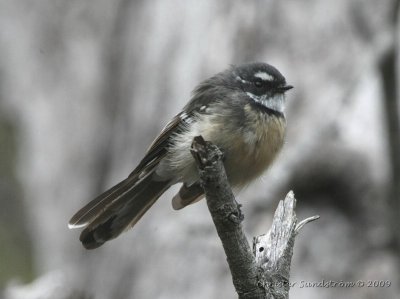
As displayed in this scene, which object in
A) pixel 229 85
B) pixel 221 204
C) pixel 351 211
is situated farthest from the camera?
pixel 351 211

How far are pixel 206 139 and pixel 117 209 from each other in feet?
3.00

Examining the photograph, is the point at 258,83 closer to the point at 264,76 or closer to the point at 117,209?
the point at 264,76

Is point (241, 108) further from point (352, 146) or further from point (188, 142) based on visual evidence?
point (352, 146)

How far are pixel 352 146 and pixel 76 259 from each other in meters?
4.66

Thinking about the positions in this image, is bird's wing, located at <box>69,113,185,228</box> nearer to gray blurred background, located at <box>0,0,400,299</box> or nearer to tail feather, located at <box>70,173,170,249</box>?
tail feather, located at <box>70,173,170,249</box>

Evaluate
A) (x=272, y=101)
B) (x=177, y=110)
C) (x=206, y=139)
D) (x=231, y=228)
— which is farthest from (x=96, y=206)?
(x=177, y=110)

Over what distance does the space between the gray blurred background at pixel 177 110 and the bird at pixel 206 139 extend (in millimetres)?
616

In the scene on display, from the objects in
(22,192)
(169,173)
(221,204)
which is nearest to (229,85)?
(169,173)

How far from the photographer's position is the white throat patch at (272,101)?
231 inches

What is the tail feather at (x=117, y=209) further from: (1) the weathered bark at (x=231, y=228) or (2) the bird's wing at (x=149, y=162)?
(1) the weathered bark at (x=231, y=228)

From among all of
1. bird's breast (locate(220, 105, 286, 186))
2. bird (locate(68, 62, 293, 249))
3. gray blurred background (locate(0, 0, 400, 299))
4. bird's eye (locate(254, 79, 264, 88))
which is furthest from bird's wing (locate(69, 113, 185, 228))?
gray blurred background (locate(0, 0, 400, 299))

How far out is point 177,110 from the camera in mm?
7949

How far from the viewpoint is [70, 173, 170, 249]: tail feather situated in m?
5.46

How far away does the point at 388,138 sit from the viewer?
562cm
